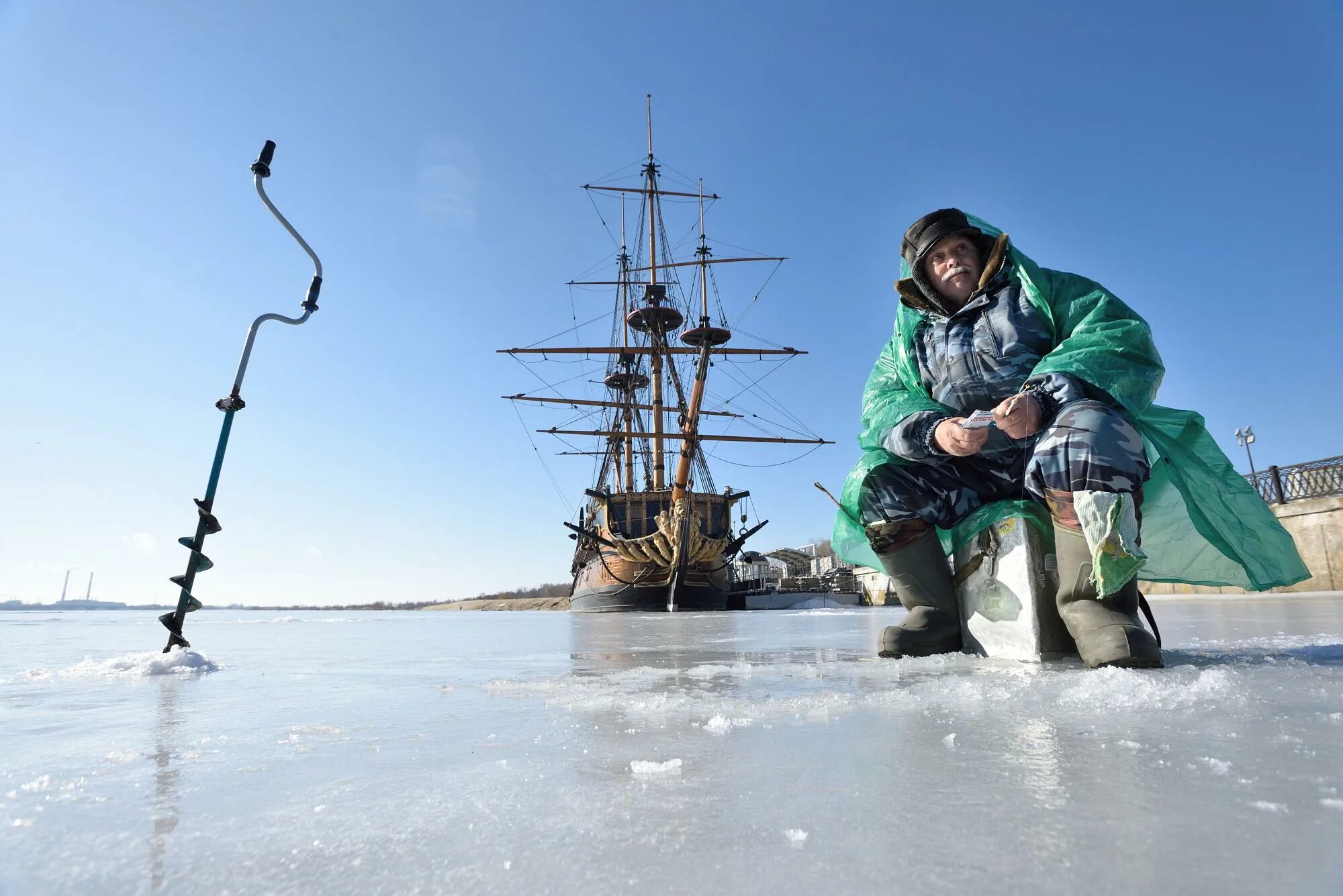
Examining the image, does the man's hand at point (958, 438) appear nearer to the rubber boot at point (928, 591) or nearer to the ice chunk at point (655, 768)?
the rubber boot at point (928, 591)

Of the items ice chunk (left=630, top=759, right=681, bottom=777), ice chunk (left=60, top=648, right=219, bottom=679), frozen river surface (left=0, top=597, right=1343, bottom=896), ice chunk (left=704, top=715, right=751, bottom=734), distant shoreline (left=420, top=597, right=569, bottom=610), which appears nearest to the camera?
frozen river surface (left=0, top=597, right=1343, bottom=896)

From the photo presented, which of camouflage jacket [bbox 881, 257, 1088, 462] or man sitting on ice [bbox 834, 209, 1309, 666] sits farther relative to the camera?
camouflage jacket [bbox 881, 257, 1088, 462]

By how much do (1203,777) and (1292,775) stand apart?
86 millimetres

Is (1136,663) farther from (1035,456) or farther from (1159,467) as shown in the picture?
(1159,467)

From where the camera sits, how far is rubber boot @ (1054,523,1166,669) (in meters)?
1.42

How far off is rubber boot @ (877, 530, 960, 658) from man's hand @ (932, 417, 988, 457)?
39 cm

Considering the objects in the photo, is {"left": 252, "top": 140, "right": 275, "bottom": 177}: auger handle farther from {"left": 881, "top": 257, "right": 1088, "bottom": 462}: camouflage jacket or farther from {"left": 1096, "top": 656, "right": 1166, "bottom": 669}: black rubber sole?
{"left": 1096, "top": 656, "right": 1166, "bottom": 669}: black rubber sole

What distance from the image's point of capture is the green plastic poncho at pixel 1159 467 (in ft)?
5.56

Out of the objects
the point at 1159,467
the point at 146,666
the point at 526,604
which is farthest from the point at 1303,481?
the point at 526,604

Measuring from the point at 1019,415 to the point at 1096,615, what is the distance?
481 mm

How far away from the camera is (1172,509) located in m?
1.85

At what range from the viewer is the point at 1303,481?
12.2m

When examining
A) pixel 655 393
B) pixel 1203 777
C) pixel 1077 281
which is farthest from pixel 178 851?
pixel 655 393

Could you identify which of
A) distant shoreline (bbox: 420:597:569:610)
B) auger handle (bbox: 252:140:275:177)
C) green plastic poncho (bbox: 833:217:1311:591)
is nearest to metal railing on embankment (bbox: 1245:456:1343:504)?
green plastic poncho (bbox: 833:217:1311:591)
